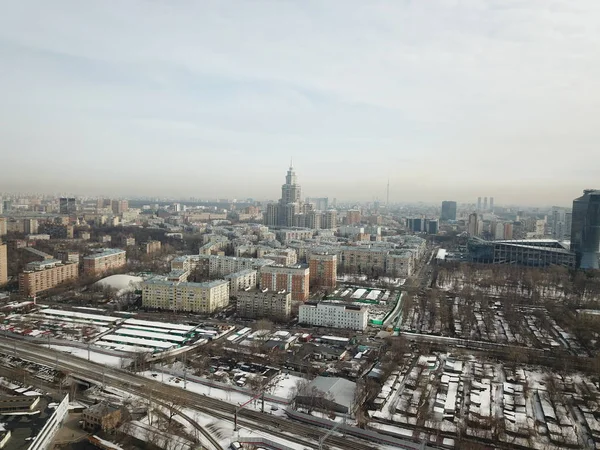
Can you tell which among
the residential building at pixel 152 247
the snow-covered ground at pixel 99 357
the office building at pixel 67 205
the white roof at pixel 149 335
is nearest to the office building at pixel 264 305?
the white roof at pixel 149 335

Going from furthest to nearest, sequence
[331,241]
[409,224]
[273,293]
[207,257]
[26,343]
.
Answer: [409,224]
[331,241]
[207,257]
[273,293]
[26,343]

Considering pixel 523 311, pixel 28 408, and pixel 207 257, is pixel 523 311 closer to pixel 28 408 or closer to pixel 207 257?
pixel 207 257

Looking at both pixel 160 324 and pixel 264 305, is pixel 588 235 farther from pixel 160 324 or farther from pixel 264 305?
pixel 160 324

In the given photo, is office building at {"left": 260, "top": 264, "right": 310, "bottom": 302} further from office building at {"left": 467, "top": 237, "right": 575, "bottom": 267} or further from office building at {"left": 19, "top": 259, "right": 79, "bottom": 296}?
office building at {"left": 467, "top": 237, "right": 575, "bottom": 267}

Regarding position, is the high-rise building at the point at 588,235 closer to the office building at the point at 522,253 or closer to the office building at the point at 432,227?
the office building at the point at 522,253

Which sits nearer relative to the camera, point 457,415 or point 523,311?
point 457,415

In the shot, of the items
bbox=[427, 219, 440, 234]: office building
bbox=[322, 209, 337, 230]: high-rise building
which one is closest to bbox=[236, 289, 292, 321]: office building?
bbox=[322, 209, 337, 230]: high-rise building

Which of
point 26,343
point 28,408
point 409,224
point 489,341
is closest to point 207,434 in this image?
point 28,408

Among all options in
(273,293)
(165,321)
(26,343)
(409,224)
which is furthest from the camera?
(409,224)
